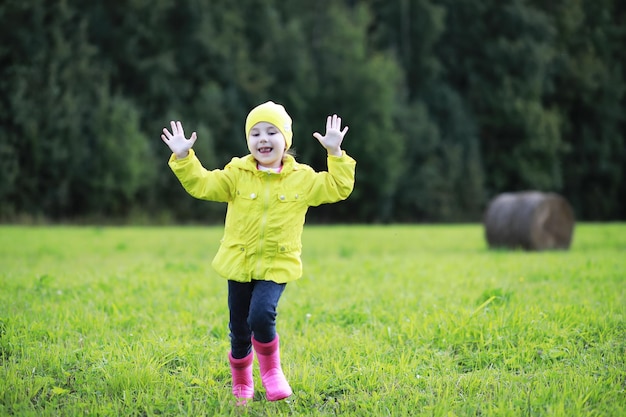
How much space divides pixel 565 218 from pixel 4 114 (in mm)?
24422

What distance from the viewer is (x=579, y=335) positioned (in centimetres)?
550

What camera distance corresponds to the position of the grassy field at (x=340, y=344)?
4.24m

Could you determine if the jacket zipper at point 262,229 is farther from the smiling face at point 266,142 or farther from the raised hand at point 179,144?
the raised hand at point 179,144

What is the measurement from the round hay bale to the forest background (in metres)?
19.5

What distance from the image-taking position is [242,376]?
4.44 metres

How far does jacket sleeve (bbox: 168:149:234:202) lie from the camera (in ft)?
14.2

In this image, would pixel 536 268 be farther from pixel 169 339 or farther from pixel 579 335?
pixel 169 339

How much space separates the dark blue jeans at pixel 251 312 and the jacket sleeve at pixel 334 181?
0.67m

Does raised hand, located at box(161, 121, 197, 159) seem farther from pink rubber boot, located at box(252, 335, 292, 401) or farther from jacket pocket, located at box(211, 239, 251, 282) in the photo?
pink rubber boot, located at box(252, 335, 292, 401)

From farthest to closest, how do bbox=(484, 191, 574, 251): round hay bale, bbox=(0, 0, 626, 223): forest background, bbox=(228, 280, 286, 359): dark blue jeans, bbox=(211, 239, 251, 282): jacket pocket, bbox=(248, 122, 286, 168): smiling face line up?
bbox=(0, 0, 626, 223): forest background, bbox=(484, 191, 574, 251): round hay bale, bbox=(248, 122, 286, 168): smiling face, bbox=(211, 239, 251, 282): jacket pocket, bbox=(228, 280, 286, 359): dark blue jeans

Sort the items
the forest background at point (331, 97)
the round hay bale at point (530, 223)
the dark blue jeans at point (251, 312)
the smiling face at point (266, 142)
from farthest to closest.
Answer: the forest background at point (331, 97) → the round hay bale at point (530, 223) → the smiling face at point (266, 142) → the dark blue jeans at point (251, 312)

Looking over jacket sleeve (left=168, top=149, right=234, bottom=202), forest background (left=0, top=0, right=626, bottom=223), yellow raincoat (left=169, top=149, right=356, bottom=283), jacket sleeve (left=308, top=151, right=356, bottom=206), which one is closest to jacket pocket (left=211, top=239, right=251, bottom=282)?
yellow raincoat (left=169, top=149, right=356, bottom=283)

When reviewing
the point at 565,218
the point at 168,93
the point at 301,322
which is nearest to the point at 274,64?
the point at 168,93

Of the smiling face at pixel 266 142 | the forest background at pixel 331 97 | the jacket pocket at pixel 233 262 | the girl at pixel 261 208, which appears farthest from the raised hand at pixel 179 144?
the forest background at pixel 331 97
